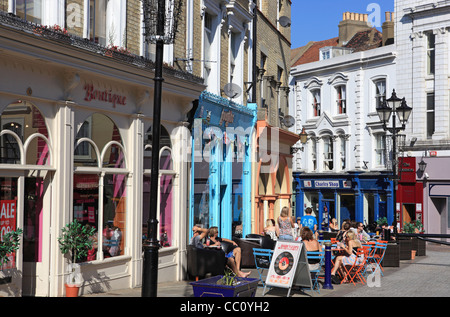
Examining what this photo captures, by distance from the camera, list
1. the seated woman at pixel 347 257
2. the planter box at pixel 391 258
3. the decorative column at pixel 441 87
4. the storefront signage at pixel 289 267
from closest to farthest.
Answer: the storefront signage at pixel 289 267
the seated woman at pixel 347 257
the planter box at pixel 391 258
the decorative column at pixel 441 87

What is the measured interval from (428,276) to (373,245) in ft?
4.98

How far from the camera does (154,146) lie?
8172 mm

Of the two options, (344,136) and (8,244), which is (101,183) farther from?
(344,136)

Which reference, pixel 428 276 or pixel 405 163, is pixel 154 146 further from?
pixel 405 163

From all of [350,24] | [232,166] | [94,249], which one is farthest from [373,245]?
[350,24]

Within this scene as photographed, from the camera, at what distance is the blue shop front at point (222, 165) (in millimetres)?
16500

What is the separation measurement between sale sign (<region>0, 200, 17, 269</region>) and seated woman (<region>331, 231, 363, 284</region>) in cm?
697

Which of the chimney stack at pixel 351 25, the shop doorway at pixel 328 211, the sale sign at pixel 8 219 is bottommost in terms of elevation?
the shop doorway at pixel 328 211

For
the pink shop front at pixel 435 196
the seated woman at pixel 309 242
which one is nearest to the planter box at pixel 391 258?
the seated woman at pixel 309 242

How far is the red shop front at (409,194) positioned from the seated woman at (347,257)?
20510 mm

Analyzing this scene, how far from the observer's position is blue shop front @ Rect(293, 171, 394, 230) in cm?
3756

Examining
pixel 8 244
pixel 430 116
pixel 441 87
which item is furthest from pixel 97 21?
pixel 430 116

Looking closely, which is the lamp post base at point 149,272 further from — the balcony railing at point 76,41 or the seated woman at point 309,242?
the seated woman at point 309,242

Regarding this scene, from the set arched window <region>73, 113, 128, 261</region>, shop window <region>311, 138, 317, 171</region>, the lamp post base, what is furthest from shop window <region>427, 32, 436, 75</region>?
the lamp post base
